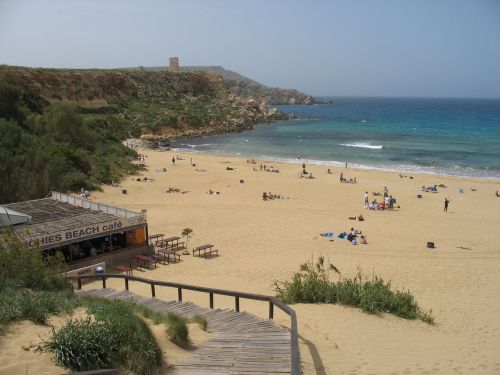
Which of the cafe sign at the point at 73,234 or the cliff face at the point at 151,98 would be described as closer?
the cafe sign at the point at 73,234

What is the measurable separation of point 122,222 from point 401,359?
10.9m

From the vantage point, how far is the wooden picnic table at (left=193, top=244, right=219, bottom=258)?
1686cm

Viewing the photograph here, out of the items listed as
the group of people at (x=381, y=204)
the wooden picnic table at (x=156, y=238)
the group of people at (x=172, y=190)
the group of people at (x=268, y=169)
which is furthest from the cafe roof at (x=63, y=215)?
the group of people at (x=268, y=169)

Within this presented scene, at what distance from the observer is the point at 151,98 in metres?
80.4

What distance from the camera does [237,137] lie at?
6869 cm

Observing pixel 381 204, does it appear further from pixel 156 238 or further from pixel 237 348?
pixel 237 348

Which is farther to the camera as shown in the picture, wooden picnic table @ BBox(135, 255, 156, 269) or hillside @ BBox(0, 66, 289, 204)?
hillside @ BBox(0, 66, 289, 204)

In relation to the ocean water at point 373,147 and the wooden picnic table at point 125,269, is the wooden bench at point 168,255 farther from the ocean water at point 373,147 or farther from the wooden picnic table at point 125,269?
the ocean water at point 373,147

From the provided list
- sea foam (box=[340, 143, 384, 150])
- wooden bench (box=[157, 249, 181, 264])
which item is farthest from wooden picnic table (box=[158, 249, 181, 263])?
sea foam (box=[340, 143, 384, 150])

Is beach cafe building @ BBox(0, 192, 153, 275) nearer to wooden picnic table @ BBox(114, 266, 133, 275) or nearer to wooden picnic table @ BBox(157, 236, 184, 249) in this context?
wooden picnic table @ BBox(114, 266, 133, 275)

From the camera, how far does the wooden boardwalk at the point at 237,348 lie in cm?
548

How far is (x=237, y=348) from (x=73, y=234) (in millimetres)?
9943

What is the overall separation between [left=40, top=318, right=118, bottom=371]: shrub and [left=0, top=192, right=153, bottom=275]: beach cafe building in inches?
345

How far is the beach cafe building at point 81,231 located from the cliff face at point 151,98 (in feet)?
132
